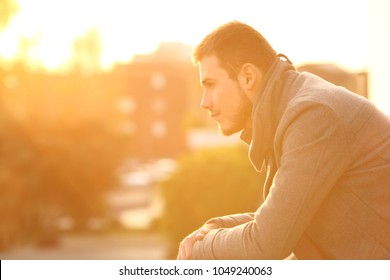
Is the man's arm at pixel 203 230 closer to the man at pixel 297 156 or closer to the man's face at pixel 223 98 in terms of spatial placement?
the man at pixel 297 156

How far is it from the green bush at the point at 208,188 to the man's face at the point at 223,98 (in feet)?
53.8

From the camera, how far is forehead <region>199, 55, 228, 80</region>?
1.96 m

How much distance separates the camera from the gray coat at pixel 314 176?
5.81 feet

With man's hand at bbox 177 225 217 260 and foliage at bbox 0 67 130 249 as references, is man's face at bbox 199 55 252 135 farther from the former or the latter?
foliage at bbox 0 67 130 249

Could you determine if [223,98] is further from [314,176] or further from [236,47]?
[314,176]

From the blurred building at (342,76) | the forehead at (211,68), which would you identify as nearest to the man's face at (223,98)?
the forehead at (211,68)

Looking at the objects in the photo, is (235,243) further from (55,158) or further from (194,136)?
(194,136)

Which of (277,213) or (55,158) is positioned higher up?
(55,158)

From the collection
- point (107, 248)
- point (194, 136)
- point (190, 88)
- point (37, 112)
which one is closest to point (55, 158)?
point (37, 112)

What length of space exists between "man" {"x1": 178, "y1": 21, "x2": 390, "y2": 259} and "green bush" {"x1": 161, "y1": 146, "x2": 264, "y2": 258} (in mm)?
16475

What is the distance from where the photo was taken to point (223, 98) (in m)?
2.01

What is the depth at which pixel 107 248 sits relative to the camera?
35.2m

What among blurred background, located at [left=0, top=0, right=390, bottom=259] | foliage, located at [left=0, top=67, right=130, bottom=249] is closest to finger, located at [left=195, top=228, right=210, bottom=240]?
blurred background, located at [left=0, top=0, right=390, bottom=259]

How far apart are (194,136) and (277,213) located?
3854 cm
